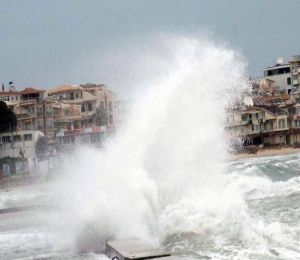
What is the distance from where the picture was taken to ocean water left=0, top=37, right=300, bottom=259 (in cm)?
1123

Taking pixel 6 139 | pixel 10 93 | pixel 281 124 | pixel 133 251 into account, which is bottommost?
pixel 133 251

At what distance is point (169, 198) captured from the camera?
534 inches

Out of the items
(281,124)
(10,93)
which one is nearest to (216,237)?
(281,124)

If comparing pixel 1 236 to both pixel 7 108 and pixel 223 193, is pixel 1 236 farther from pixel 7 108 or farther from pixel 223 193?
pixel 7 108

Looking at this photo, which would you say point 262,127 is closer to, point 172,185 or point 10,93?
point 10,93

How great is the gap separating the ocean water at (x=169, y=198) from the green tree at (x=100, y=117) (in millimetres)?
51465

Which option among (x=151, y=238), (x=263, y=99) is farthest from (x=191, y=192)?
(x=263, y=99)

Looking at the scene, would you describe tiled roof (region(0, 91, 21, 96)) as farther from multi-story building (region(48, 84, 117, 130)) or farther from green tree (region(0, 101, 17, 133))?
green tree (region(0, 101, 17, 133))

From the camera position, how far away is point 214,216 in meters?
12.4

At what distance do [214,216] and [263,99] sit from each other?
68347mm

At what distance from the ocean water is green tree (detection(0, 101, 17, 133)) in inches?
1832

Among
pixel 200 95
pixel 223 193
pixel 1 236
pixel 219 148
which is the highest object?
pixel 200 95

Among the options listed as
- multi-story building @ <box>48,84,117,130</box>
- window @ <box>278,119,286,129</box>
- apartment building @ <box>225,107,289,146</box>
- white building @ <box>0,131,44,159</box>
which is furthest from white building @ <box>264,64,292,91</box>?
white building @ <box>0,131,44,159</box>

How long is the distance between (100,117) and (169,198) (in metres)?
58.0
